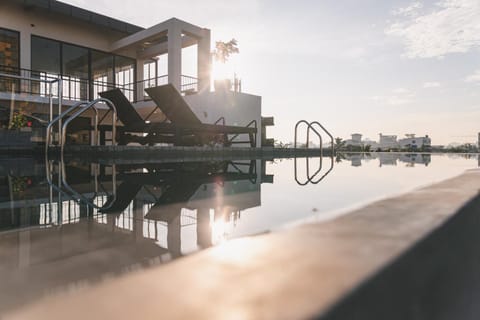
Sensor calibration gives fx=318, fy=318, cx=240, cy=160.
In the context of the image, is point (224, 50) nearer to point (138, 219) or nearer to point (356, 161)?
point (356, 161)

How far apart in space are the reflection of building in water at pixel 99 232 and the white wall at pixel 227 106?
32.9 feet

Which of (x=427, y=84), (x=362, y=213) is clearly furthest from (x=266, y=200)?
(x=427, y=84)

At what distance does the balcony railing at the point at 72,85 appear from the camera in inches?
435

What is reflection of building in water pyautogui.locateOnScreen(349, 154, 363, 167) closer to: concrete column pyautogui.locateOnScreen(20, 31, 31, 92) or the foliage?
concrete column pyautogui.locateOnScreen(20, 31, 31, 92)

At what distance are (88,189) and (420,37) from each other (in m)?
15.4

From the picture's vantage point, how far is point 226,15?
1393 cm

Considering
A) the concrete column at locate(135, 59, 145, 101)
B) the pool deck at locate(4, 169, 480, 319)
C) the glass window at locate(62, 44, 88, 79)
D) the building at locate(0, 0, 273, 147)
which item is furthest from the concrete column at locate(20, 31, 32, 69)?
the pool deck at locate(4, 169, 480, 319)

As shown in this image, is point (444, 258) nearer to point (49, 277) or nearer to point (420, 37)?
point (49, 277)

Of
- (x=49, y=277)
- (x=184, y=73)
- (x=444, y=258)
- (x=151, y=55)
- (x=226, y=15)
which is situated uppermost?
(x=226, y=15)

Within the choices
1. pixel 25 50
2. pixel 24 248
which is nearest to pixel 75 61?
pixel 25 50

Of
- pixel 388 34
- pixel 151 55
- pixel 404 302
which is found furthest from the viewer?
pixel 151 55

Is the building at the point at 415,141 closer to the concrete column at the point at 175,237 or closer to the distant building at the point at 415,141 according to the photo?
the distant building at the point at 415,141

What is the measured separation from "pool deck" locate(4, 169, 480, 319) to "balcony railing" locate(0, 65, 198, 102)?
469 inches

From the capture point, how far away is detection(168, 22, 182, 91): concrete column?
38.7 feet
